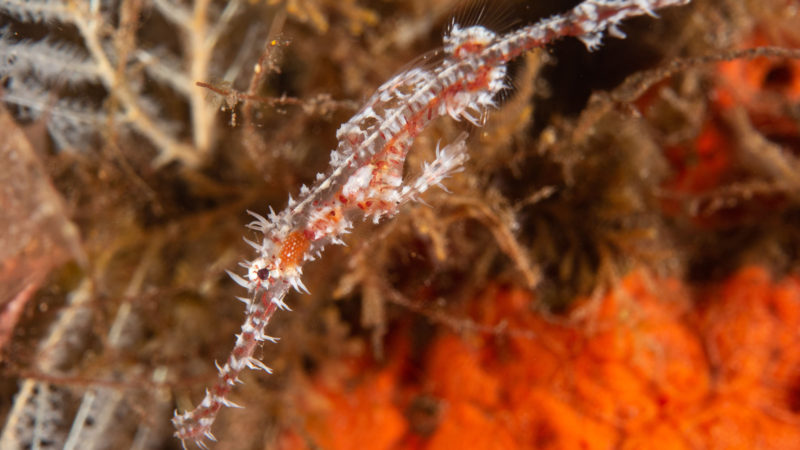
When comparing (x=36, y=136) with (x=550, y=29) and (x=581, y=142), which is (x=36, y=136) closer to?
(x=550, y=29)

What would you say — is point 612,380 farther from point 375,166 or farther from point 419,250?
point 375,166

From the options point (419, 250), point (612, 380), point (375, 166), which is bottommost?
point (612, 380)

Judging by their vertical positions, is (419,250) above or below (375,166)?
above

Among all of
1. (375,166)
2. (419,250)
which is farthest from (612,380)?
(375,166)

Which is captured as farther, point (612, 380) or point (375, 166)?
point (612, 380)

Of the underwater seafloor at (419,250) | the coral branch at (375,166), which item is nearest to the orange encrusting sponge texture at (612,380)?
the underwater seafloor at (419,250)

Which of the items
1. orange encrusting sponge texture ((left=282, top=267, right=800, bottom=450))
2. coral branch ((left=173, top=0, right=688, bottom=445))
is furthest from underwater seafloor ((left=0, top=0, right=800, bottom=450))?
coral branch ((left=173, top=0, right=688, bottom=445))

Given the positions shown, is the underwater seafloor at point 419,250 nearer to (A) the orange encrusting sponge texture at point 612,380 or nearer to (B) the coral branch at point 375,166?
(A) the orange encrusting sponge texture at point 612,380
